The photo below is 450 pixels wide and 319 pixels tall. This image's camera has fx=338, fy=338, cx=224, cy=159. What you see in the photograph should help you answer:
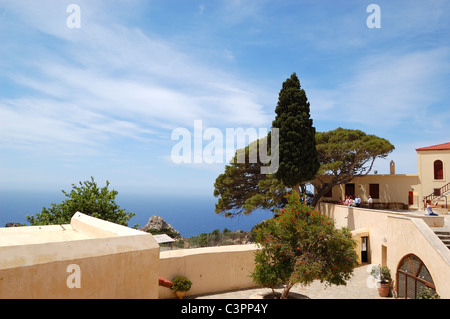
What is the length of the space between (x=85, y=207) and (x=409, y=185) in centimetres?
2979

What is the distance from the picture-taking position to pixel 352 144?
32.2m

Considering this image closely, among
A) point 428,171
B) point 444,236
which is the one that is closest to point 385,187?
point 428,171

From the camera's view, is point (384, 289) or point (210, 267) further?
point (384, 289)

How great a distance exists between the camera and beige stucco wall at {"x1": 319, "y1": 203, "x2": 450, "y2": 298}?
11773 mm

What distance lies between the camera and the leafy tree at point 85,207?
20.1 metres

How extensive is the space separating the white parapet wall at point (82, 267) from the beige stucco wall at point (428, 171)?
31.5 metres

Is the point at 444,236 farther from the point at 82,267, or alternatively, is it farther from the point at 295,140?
the point at 295,140

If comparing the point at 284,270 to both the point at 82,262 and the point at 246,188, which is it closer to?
the point at 82,262

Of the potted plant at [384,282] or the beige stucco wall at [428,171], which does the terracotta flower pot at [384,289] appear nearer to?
the potted plant at [384,282]

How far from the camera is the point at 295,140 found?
27.3 meters

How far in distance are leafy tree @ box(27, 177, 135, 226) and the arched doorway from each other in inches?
613

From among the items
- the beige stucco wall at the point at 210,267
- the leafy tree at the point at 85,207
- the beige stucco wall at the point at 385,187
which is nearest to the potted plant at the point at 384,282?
the beige stucco wall at the point at 210,267
